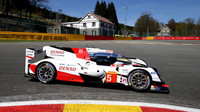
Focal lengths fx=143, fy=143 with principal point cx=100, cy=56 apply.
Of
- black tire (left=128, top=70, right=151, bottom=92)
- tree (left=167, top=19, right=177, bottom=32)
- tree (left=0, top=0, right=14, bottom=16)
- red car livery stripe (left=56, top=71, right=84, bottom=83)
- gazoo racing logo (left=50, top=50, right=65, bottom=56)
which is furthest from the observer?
tree (left=167, top=19, right=177, bottom=32)

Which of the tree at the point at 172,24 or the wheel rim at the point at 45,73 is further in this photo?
the tree at the point at 172,24

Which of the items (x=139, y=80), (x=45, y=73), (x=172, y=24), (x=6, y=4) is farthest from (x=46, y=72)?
(x=172, y=24)

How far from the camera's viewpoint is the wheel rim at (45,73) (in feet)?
12.0

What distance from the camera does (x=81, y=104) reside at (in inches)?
99.3

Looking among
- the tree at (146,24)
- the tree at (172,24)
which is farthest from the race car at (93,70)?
the tree at (172,24)

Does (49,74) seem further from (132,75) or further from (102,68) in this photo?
(132,75)

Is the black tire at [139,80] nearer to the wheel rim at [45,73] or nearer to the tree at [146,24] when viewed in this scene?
the wheel rim at [45,73]

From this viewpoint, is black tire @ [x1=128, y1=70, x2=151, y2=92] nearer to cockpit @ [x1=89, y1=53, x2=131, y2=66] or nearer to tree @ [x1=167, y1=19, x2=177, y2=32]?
cockpit @ [x1=89, y1=53, x2=131, y2=66]

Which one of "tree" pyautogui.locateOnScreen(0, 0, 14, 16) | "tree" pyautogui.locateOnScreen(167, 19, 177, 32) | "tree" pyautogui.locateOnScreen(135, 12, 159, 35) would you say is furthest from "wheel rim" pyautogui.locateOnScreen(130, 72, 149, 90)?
"tree" pyautogui.locateOnScreen(167, 19, 177, 32)

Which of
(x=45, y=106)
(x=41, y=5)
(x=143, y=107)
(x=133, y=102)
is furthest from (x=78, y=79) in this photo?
(x=41, y=5)

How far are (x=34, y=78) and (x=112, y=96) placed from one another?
2349mm

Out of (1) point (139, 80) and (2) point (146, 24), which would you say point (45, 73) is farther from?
(2) point (146, 24)

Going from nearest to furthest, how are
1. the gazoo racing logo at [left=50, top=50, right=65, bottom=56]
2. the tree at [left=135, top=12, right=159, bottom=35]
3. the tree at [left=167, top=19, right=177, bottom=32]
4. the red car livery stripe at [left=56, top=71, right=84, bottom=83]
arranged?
the red car livery stripe at [left=56, top=71, right=84, bottom=83], the gazoo racing logo at [left=50, top=50, right=65, bottom=56], the tree at [left=135, top=12, right=159, bottom=35], the tree at [left=167, top=19, right=177, bottom=32]

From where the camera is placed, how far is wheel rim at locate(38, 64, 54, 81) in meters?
3.64
